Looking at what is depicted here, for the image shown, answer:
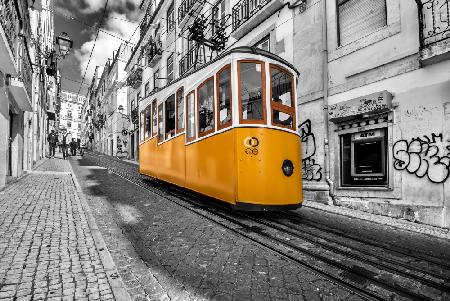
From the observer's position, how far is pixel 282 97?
19.9ft

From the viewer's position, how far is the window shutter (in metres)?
8.14

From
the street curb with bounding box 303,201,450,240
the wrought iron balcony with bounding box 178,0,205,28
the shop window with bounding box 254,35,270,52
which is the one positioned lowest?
the street curb with bounding box 303,201,450,240

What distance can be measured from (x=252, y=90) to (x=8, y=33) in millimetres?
6651

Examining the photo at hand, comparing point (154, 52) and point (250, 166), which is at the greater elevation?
point (154, 52)

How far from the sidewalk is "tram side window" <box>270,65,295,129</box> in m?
3.78

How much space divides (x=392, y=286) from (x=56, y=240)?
13.6 ft

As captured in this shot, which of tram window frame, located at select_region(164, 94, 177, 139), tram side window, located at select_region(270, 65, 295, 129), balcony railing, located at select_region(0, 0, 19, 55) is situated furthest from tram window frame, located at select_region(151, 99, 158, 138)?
tram side window, located at select_region(270, 65, 295, 129)

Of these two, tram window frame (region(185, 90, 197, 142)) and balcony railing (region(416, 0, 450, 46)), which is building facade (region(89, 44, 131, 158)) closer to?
tram window frame (region(185, 90, 197, 142))

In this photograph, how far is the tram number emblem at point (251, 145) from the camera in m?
5.40

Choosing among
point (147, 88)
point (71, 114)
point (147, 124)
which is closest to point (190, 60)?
point (147, 124)

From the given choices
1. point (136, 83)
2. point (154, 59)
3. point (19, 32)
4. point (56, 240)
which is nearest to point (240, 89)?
point (56, 240)

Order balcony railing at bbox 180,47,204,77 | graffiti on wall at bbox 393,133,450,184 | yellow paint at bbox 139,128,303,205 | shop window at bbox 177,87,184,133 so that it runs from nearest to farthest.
→ yellow paint at bbox 139,128,303,205 → graffiti on wall at bbox 393,133,450,184 → shop window at bbox 177,87,184,133 → balcony railing at bbox 180,47,204,77

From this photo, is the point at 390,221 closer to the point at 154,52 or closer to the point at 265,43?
the point at 265,43

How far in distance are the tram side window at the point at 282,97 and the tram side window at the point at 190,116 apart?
2.05 m
